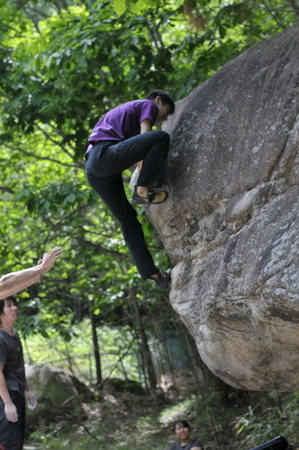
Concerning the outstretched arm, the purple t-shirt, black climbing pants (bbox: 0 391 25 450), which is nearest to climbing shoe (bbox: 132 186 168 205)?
the purple t-shirt

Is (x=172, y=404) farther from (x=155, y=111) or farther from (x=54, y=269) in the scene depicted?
(x=155, y=111)

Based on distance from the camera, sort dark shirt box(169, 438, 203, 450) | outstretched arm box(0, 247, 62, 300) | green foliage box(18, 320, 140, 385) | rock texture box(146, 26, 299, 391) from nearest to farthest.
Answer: rock texture box(146, 26, 299, 391) → outstretched arm box(0, 247, 62, 300) → dark shirt box(169, 438, 203, 450) → green foliage box(18, 320, 140, 385)

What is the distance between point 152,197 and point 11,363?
189 cm

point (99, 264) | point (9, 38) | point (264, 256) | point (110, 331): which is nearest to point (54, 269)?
point (99, 264)

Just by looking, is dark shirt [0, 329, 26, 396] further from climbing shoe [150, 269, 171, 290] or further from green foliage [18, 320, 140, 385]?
green foliage [18, 320, 140, 385]

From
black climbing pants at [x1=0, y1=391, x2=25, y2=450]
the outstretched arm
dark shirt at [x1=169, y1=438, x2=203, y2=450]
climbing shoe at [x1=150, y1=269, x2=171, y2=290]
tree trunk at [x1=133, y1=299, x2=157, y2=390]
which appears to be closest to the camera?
the outstretched arm

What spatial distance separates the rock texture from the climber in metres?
0.21

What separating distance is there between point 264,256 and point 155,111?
171cm

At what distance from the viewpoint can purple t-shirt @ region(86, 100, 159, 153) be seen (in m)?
4.37

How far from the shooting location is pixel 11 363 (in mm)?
4496

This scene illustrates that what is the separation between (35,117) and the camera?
7.48 metres

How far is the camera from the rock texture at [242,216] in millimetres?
3447

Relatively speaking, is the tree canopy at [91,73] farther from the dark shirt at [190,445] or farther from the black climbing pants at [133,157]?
the dark shirt at [190,445]

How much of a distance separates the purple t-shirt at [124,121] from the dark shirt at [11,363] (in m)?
1.80
